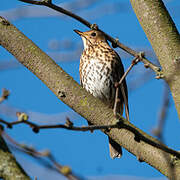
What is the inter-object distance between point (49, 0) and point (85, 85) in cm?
183

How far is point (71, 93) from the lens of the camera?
2426 mm

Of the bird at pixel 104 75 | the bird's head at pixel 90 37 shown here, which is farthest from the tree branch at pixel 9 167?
the bird's head at pixel 90 37

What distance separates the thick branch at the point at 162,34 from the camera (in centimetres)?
245

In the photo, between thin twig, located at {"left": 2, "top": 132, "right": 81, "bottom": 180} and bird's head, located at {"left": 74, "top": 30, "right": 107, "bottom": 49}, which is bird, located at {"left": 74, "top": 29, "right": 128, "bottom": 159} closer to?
bird's head, located at {"left": 74, "top": 30, "right": 107, "bottom": 49}

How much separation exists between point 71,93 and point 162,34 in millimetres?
742

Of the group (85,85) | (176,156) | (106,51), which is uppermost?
(106,51)

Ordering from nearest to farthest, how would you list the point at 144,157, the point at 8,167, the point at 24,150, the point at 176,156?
the point at 24,150, the point at 8,167, the point at 176,156, the point at 144,157

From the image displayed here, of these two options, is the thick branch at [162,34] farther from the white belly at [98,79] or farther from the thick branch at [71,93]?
the white belly at [98,79]

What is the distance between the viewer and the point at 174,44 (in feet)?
8.22

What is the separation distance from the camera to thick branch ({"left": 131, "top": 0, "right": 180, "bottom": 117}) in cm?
245

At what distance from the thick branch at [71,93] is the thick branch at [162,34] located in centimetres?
38

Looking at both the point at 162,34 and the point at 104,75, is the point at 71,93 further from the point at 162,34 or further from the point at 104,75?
the point at 104,75

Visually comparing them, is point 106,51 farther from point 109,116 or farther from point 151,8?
point 109,116

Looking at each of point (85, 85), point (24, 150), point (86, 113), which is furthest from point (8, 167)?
point (85, 85)
